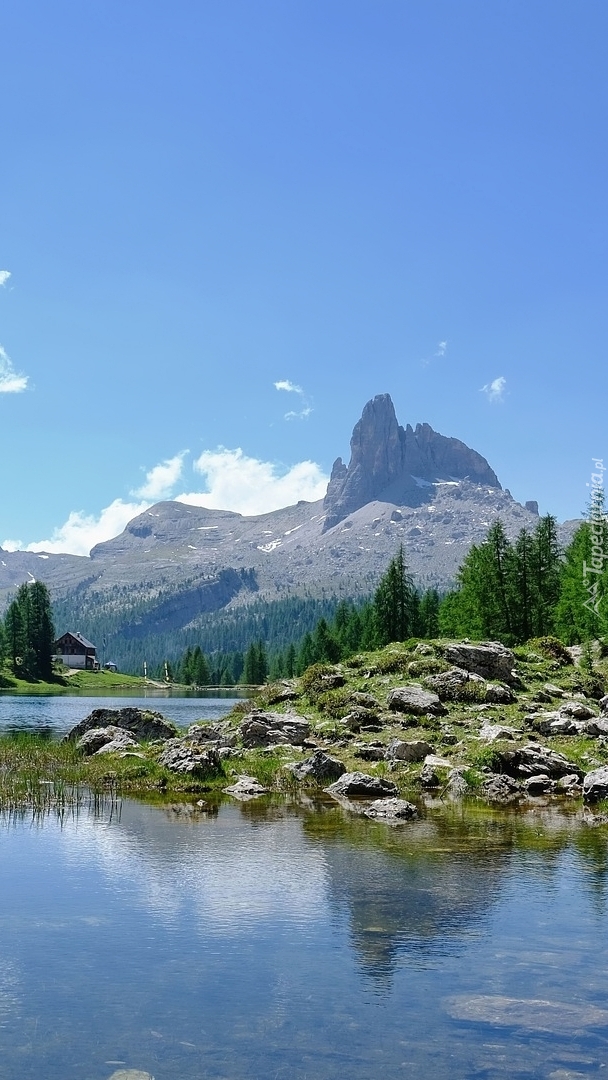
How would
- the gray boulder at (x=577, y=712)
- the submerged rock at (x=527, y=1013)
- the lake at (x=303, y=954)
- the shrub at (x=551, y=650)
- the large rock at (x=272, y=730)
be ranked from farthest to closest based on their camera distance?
the shrub at (x=551, y=650) < the gray boulder at (x=577, y=712) < the large rock at (x=272, y=730) < the submerged rock at (x=527, y=1013) < the lake at (x=303, y=954)

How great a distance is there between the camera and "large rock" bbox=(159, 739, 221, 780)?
36.7m

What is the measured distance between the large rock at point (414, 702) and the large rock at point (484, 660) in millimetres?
5018

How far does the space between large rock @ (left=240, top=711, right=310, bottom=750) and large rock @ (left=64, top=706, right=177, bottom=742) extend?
265 inches

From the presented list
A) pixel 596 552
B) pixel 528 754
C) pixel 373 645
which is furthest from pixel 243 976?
pixel 373 645

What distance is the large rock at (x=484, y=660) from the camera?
1980 inches

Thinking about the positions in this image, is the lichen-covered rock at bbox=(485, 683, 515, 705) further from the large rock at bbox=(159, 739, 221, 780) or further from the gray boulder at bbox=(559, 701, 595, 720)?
the large rock at bbox=(159, 739, 221, 780)

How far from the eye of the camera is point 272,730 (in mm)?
44094

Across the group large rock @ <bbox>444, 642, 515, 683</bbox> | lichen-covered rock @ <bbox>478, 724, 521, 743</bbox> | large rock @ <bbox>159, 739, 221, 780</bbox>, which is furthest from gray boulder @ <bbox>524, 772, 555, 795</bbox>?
large rock @ <bbox>444, 642, 515, 683</bbox>

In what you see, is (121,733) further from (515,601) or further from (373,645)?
(373,645)

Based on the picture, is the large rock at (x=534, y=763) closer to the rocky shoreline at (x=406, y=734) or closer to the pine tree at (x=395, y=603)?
the rocky shoreline at (x=406, y=734)

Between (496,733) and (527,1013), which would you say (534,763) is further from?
(527,1013)

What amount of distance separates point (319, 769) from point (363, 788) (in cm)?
319

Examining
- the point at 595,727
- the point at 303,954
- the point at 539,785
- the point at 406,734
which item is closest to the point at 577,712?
the point at 595,727

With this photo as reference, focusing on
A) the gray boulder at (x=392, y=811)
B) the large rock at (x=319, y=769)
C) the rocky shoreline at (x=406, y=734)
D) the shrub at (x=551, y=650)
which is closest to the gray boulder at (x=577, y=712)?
the rocky shoreline at (x=406, y=734)
